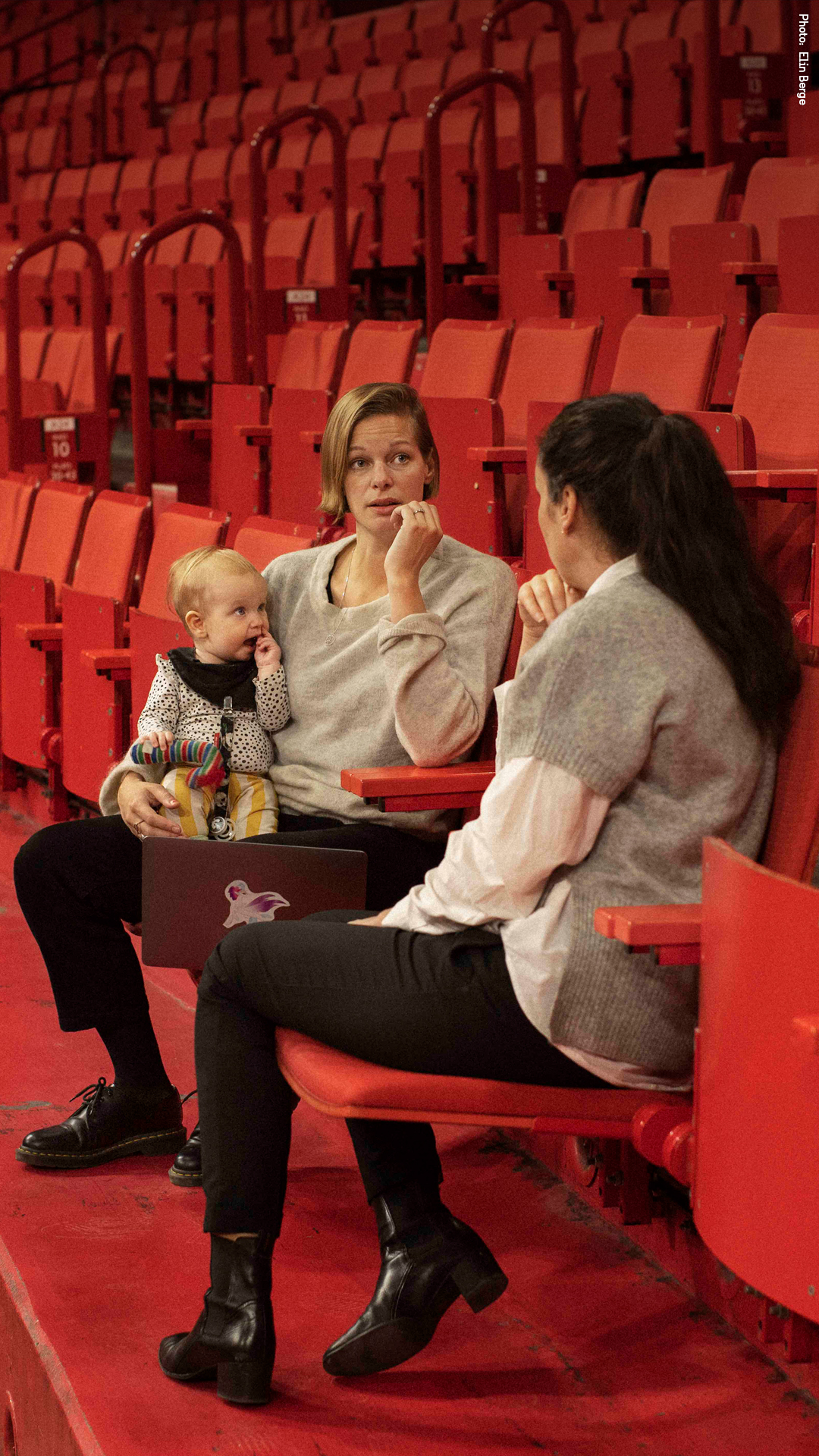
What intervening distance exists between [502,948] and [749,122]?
8.73 ft

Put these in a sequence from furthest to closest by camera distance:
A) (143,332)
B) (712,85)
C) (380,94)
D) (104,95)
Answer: (104,95) < (380,94) < (712,85) < (143,332)

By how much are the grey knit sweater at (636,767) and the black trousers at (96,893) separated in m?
0.33

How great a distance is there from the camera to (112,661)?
1623mm

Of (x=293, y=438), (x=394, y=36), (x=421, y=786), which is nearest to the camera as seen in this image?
(x=421, y=786)

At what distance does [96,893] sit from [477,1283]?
41cm

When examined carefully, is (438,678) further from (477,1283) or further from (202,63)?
(202,63)

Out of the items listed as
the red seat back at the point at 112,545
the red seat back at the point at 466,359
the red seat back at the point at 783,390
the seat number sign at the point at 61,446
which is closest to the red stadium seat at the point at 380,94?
the seat number sign at the point at 61,446

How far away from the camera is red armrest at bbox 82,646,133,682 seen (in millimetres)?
1621

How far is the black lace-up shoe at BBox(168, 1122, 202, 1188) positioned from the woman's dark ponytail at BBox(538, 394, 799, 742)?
0.54m

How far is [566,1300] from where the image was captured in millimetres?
922

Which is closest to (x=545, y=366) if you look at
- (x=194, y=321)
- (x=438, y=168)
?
(x=438, y=168)

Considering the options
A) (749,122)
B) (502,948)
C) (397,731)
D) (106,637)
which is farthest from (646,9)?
(502,948)

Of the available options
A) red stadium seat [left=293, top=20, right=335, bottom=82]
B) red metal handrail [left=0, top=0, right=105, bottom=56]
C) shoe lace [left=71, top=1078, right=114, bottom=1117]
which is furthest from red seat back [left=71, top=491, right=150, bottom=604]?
red metal handrail [left=0, top=0, right=105, bottom=56]

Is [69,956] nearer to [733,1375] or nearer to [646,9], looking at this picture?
[733,1375]
